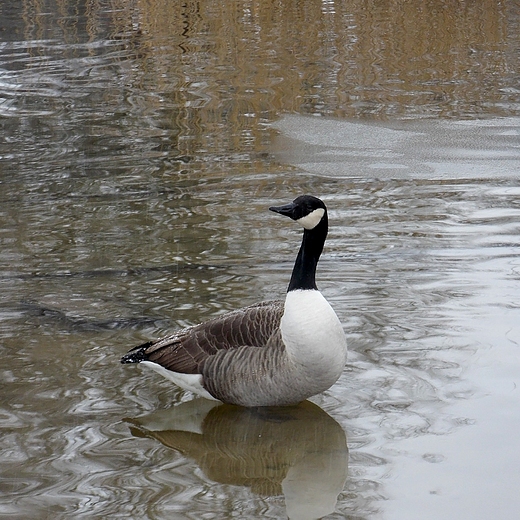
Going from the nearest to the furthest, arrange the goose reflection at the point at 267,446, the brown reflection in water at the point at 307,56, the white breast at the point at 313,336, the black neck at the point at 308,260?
the goose reflection at the point at 267,446 → the white breast at the point at 313,336 → the black neck at the point at 308,260 → the brown reflection in water at the point at 307,56

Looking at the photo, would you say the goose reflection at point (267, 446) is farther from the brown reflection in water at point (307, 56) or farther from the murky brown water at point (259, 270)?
the brown reflection in water at point (307, 56)

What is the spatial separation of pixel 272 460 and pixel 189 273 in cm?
251

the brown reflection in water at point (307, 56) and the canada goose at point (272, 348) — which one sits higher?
the brown reflection in water at point (307, 56)

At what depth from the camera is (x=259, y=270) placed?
22.5 ft

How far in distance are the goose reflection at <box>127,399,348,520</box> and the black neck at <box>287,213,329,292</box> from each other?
2.41 feet

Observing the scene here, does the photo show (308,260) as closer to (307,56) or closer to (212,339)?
(212,339)

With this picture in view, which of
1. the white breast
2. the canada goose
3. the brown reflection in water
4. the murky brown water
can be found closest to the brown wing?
the canada goose

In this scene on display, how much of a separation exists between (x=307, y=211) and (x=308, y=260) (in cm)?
26

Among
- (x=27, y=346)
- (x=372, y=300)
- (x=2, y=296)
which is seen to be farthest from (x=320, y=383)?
(x=2, y=296)

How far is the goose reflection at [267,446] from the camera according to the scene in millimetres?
4316

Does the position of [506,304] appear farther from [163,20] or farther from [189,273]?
[163,20]

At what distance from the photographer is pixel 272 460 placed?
4.60 metres

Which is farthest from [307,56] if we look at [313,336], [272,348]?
[313,336]

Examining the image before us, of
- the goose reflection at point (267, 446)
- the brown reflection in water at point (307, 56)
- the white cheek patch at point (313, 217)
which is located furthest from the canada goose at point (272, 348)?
the brown reflection in water at point (307, 56)
